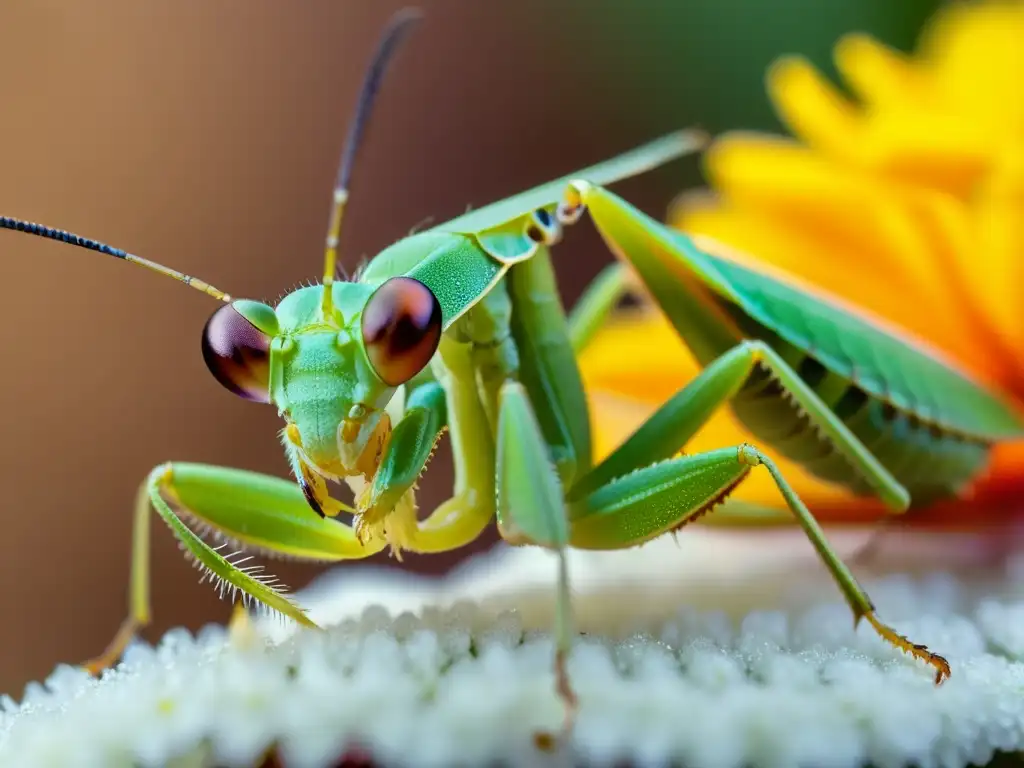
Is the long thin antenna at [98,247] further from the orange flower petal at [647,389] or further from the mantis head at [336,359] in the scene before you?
the orange flower petal at [647,389]

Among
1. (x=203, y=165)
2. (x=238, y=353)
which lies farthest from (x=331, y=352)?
(x=203, y=165)

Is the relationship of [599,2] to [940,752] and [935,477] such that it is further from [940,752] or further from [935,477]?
[940,752]

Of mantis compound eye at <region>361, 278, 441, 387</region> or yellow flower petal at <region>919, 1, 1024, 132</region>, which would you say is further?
yellow flower petal at <region>919, 1, 1024, 132</region>

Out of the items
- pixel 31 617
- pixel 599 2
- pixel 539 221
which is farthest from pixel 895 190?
pixel 31 617

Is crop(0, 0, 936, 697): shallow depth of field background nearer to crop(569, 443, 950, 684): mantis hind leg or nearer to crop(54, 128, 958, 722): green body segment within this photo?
crop(54, 128, 958, 722): green body segment

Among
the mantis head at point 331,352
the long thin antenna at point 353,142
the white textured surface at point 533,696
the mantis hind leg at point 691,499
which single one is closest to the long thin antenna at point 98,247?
the mantis head at point 331,352

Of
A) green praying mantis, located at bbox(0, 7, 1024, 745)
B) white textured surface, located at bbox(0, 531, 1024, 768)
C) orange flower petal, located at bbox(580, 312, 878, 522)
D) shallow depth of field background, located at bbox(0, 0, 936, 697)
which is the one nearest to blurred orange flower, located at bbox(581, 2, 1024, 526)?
orange flower petal, located at bbox(580, 312, 878, 522)
